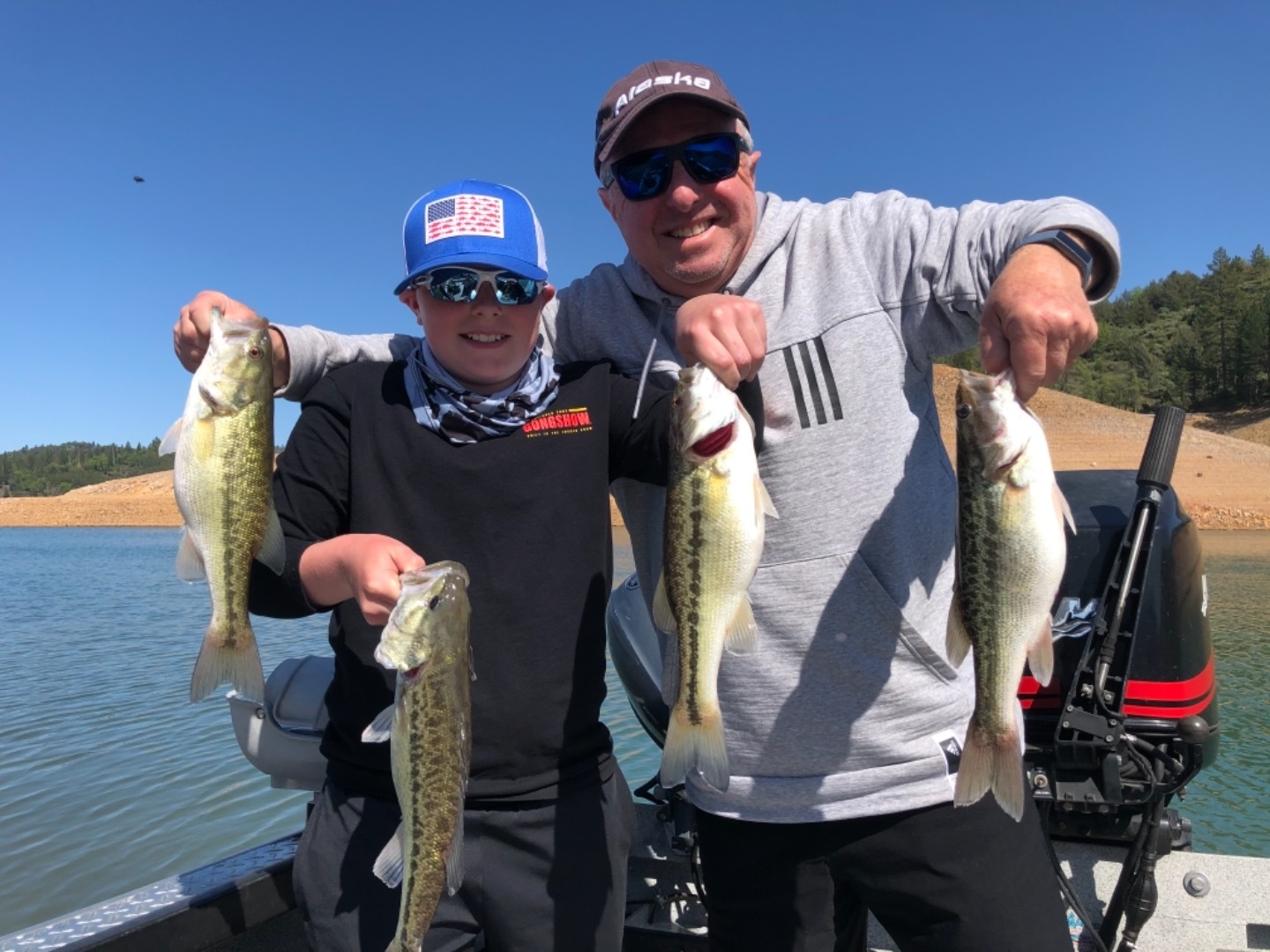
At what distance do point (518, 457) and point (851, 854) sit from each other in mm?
1618

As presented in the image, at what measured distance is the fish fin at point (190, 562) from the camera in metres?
2.47

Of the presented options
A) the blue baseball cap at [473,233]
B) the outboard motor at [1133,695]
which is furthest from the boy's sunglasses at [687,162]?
the outboard motor at [1133,695]

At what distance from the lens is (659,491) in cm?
293

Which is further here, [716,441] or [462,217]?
[462,217]

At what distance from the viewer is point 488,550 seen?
102 inches

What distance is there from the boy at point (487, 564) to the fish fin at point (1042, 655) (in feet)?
3.92

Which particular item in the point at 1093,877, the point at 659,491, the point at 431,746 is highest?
the point at 659,491

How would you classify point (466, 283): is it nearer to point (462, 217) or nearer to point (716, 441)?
point (462, 217)

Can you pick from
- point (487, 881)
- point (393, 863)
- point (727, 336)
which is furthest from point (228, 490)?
point (727, 336)

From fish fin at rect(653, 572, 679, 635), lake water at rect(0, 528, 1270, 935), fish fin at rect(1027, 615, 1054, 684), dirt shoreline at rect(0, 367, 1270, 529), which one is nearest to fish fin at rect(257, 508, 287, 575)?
fish fin at rect(653, 572, 679, 635)

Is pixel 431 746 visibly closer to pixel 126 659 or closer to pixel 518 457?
pixel 518 457

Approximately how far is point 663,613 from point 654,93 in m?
1.57

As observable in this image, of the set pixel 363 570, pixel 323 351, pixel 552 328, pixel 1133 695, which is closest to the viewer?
pixel 363 570

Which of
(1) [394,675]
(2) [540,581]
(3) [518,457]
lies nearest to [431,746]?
(1) [394,675]
